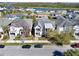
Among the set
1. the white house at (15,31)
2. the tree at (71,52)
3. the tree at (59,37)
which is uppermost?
the white house at (15,31)

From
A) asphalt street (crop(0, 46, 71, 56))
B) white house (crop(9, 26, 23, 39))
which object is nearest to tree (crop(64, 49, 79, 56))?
asphalt street (crop(0, 46, 71, 56))

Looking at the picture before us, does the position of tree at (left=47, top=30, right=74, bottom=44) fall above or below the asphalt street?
above

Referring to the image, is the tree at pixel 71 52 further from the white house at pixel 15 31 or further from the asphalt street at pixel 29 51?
the white house at pixel 15 31

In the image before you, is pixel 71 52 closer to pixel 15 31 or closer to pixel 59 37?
pixel 59 37

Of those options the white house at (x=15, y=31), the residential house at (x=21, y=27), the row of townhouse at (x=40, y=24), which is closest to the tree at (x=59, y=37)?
the row of townhouse at (x=40, y=24)

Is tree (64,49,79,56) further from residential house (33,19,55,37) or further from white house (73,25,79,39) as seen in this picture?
residential house (33,19,55,37)
